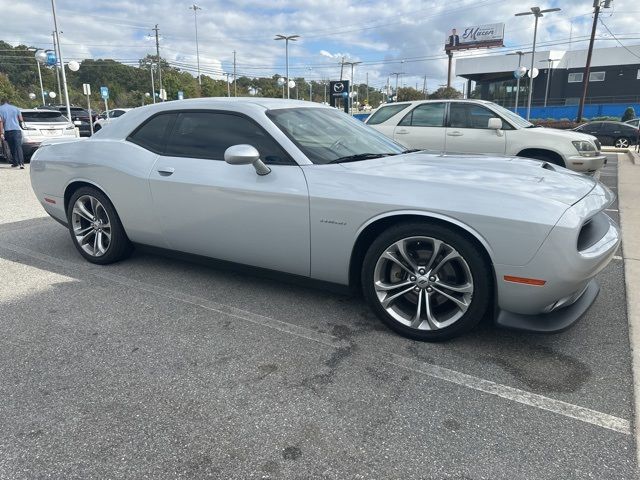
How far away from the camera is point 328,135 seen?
370 cm

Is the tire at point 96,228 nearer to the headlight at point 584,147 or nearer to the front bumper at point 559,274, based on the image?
the front bumper at point 559,274

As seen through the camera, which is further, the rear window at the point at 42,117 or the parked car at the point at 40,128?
the rear window at the point at 42,117

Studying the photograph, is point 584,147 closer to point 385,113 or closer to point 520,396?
point 385,113

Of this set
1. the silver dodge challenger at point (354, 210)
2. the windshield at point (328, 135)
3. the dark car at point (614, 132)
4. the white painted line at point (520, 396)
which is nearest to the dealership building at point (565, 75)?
the dark car at point (614, 132)

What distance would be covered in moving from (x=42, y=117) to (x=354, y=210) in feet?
44.6

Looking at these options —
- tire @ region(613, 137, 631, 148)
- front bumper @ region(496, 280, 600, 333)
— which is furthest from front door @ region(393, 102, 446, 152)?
tire @ region(613, 137, 631, 148)

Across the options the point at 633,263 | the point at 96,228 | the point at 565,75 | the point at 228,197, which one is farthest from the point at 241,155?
the point at 565,75

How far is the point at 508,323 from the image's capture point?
2.71 metres

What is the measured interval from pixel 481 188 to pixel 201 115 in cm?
226

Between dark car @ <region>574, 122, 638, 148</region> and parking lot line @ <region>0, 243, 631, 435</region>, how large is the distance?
22.7m

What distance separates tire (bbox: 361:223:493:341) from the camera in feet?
8.95

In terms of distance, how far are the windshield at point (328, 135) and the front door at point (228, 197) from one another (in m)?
0.18

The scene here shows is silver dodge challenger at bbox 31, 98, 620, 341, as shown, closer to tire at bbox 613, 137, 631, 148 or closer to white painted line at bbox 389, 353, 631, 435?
white painted line at bbox 389, 353, 631, 435

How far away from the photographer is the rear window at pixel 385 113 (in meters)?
8.95
